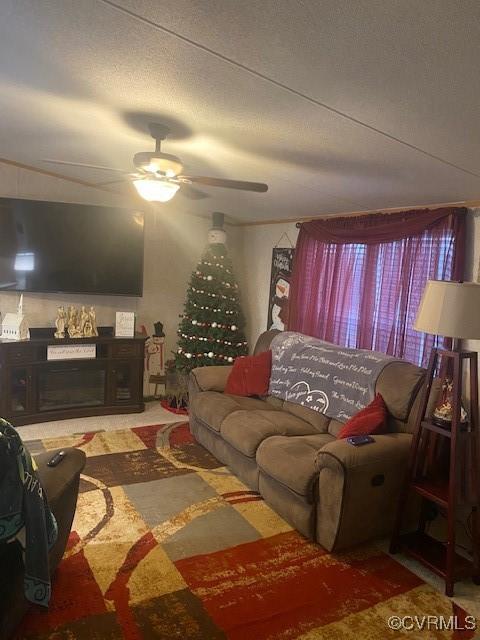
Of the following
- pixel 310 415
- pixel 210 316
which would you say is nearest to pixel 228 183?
pixel 310 415

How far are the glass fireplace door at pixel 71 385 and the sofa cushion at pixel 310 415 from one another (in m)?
2.13

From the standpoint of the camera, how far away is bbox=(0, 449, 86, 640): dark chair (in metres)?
1.67

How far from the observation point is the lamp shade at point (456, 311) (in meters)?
2.29

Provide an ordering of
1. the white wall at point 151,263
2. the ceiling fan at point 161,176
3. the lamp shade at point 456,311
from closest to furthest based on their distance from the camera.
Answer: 1. the lamp shade at point 456,311
2. the ceiling fan at point 161,176
3. the white wall at point 151,263

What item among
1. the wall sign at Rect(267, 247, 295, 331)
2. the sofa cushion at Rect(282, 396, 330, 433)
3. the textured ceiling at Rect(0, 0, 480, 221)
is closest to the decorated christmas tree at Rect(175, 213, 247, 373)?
the wall sign at Rect(267, 247, 295, 331)

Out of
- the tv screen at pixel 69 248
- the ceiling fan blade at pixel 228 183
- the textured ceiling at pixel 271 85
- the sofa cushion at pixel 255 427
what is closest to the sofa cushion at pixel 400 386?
the sofa cushion at pixel 255 427

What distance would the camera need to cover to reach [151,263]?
542cm

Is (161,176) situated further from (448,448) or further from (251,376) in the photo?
(448,448)

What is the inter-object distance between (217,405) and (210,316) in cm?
149

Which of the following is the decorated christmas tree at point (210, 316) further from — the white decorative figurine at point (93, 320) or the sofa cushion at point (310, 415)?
the sofa cushion at point (310, 415)

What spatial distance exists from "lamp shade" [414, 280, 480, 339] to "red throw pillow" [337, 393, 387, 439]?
80 cm

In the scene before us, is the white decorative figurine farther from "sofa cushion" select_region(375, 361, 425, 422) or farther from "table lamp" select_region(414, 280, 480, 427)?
"table lamp" select_region(414, 280, 480, 427)

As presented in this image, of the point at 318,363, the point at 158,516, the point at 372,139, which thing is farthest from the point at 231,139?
the point at 158,516

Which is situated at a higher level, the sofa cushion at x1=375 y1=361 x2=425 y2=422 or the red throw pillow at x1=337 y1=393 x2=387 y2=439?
the sofa cushion at x1=375 y1=361 x2=425 y2=422
